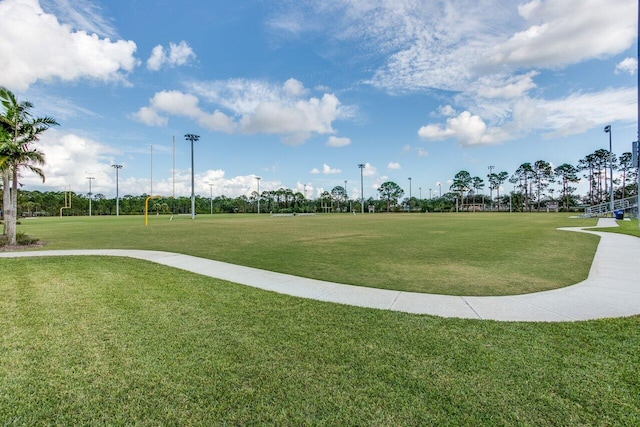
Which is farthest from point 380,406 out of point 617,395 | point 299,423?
point 617,395

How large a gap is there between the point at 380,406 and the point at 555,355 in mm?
2155

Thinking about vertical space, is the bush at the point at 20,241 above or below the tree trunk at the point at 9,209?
below

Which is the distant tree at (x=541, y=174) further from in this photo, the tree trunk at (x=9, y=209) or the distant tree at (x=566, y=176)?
the tree trunk at (x=9, y=209)

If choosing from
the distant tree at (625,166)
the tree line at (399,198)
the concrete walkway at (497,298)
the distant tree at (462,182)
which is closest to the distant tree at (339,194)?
the tree line at (399,198)

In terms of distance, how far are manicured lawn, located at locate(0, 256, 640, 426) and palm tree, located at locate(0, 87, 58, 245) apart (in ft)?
32.1

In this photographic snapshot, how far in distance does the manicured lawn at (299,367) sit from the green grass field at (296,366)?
1 centimetres

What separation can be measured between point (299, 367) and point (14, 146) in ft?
47.9

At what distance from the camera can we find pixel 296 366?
3.18 meters

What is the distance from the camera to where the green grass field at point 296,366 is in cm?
252

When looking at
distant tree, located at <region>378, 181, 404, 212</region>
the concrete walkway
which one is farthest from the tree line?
the concrete walkway

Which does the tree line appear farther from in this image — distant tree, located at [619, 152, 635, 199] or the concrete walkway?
the concrete walkway

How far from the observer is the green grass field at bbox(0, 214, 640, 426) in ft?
8.25

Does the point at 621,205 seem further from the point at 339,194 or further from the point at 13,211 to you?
the point at 339,194

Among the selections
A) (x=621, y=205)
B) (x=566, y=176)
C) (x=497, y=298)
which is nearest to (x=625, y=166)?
(x=566, y=176)
